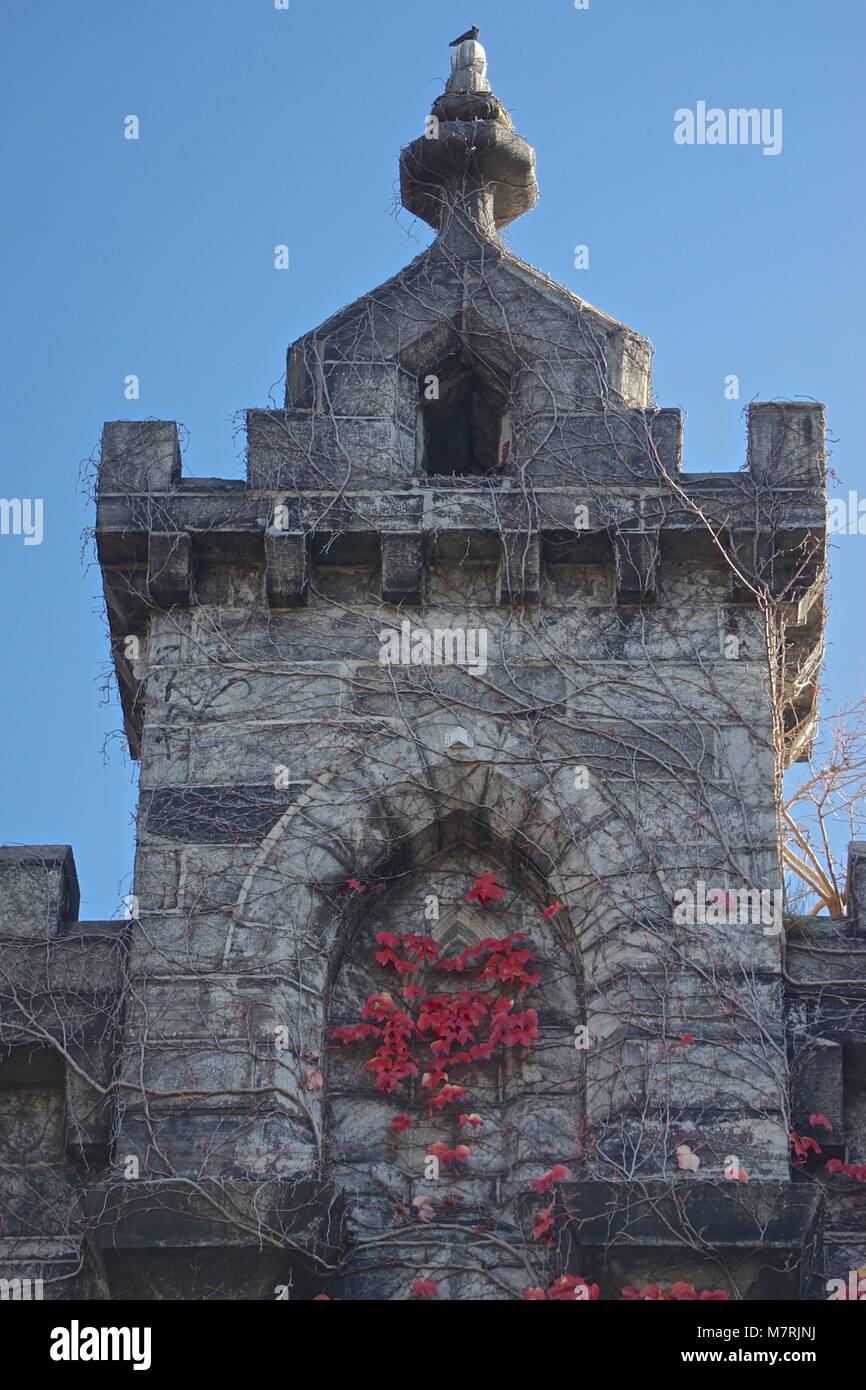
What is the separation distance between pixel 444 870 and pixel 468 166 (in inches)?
158

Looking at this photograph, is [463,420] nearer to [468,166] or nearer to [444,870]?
[468,166]

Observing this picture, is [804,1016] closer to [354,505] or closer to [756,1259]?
[756,1259]

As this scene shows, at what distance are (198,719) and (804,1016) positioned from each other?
2.98 metres

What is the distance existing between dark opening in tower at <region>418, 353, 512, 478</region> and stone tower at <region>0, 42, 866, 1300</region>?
7 cm

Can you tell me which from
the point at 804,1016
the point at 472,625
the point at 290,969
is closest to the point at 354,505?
the point at 472,625

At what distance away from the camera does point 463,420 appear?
47.5 feet

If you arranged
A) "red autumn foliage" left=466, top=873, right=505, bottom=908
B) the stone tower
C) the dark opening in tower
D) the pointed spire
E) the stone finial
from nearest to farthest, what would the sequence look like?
the stone tower < "red autumn foliage" left=466, top=873, right=505, bottom=908 < the dark opening in tower < the pointed spire < the stone finial

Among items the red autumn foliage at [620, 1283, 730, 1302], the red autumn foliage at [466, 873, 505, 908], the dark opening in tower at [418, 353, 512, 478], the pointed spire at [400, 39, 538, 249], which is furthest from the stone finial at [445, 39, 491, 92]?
the red autumn foliage at [620, 1283, 730, 1302]

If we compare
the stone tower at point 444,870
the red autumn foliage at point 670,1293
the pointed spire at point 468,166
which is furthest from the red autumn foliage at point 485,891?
the pointed spire at point 468,166

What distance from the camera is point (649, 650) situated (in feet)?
42.5

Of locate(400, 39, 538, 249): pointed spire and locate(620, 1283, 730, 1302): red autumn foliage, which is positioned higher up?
locate(400, 39, 538, 249): pointed spire

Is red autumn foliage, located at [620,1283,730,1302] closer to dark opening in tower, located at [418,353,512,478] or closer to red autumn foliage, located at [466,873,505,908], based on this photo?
red autumn foliage, located at [466,873,505,908]

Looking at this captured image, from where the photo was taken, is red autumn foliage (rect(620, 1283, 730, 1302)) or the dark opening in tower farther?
the dark opening in tower

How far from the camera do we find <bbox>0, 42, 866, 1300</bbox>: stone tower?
453 inches
